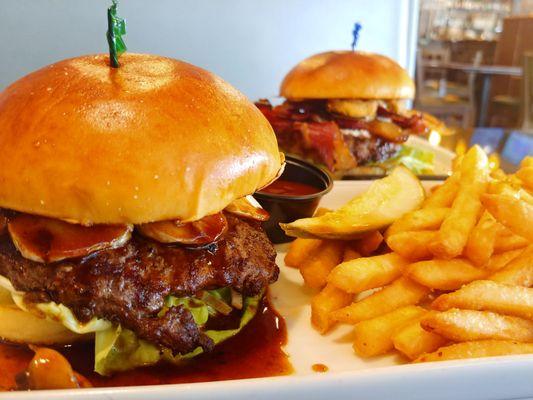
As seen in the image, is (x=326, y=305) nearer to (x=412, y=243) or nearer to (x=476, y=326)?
(x=412, y=243)

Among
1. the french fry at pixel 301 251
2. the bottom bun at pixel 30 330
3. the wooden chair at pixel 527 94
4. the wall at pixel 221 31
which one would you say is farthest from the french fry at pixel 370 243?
the wooden chair at pixel 527 94

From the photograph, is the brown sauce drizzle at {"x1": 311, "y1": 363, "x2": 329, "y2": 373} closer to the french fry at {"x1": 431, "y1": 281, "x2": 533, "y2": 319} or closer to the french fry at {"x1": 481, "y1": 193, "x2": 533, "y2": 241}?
the french fry at {"x1": 431, "y1": 281, "x2": 533, "y2": 319}

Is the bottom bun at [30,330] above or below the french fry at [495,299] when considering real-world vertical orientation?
below

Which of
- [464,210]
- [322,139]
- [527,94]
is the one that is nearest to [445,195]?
[464,210]

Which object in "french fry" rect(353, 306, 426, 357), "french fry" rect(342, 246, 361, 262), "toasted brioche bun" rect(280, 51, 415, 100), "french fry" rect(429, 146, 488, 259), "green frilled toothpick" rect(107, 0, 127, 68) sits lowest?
"french fry" rect(353, 306, 426, 357)

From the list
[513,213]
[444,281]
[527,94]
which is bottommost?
[527,94]

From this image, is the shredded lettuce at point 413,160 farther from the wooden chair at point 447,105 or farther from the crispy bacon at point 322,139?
the wooden chair at point 447,105

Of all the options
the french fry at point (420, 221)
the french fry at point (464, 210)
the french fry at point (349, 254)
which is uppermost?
the french fry at point (464, 210)

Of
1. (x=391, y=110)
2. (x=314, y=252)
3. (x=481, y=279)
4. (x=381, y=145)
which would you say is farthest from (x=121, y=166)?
(x=391, y=110)

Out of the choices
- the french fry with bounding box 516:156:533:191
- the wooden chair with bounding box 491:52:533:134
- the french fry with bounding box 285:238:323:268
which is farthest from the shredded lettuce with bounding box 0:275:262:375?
Answer: the wooden chair with bounding box 491:52:533:134
